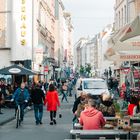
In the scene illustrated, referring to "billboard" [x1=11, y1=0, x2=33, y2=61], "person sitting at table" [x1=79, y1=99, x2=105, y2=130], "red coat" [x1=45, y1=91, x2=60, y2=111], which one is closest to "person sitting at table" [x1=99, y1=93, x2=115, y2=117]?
"person sitting at table" [x1=79, y1=99, x2=105, y2=130]

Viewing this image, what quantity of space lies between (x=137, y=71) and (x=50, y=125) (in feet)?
66.9

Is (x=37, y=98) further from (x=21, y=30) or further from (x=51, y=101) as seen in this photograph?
(x=21, y=30)

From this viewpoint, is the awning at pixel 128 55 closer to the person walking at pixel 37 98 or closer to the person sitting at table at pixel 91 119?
the person sitting at table at pixel 91 119

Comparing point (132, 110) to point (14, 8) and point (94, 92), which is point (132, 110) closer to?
point (94, 92)

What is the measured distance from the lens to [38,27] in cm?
5966

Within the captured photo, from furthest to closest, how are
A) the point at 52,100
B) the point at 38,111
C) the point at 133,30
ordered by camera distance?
the point at 38,111
the point at 52,100
the point at 133,30

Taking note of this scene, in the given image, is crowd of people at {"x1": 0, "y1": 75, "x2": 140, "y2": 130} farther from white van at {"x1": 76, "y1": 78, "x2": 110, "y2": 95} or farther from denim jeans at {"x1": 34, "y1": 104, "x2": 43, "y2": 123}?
white van at {"x1": 76, "y1": 78, "x2": 110, "y2": 95}

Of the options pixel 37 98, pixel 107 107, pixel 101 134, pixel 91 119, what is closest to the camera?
pixel 101 134

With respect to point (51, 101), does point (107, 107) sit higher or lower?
higher

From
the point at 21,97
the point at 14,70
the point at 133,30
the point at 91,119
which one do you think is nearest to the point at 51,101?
the point at 21,97

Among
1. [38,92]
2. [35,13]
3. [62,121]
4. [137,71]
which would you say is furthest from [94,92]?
[35,13]

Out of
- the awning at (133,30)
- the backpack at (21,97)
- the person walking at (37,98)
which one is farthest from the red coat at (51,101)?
the awning at (133,30)

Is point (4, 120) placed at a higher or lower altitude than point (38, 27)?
lower

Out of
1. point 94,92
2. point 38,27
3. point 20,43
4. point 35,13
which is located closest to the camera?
point 94,92
